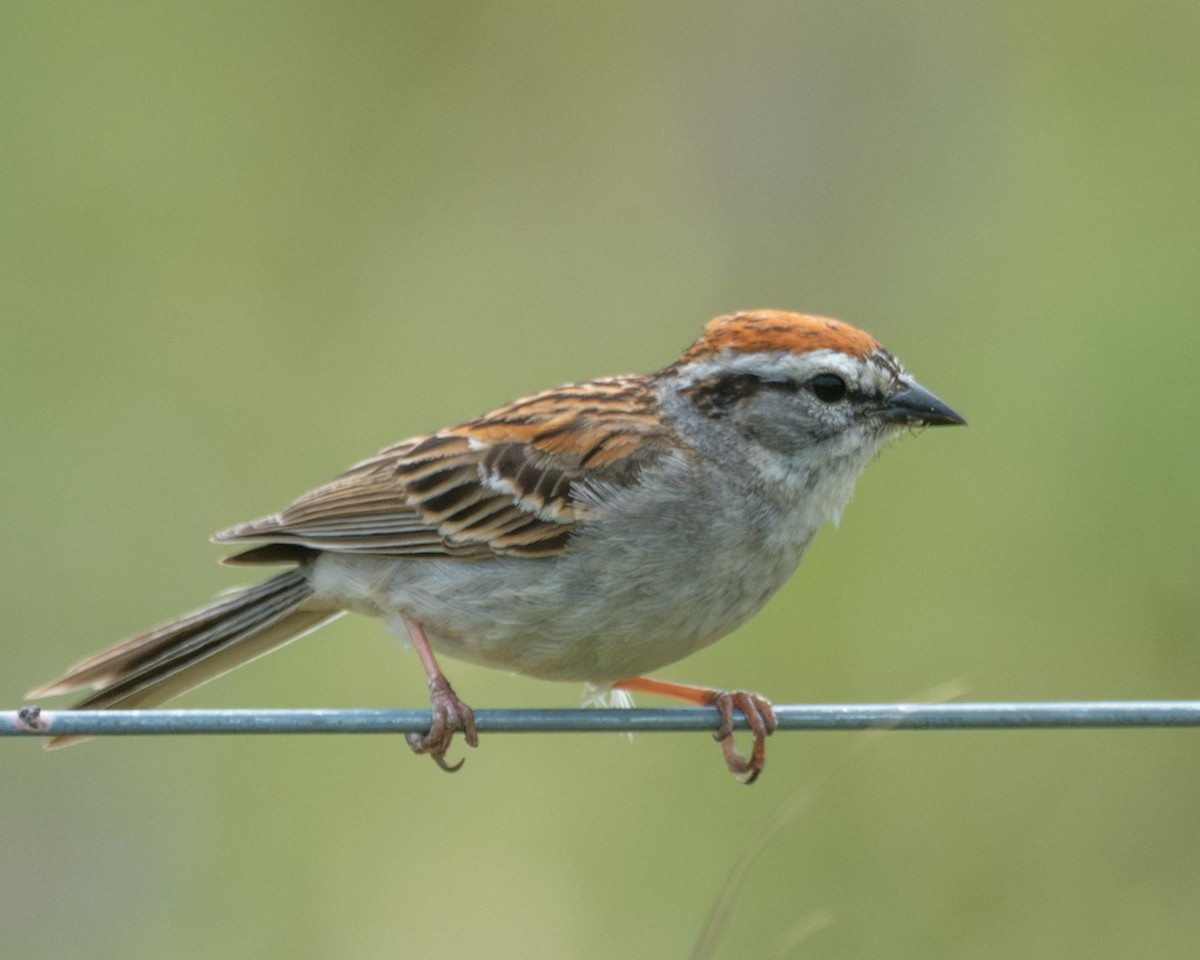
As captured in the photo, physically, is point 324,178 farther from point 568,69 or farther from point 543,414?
point 543,414

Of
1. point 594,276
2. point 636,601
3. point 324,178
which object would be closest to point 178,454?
point 324,178

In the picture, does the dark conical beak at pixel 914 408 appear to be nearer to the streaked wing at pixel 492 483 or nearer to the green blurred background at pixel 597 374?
the streaked wing at pixel 492 483

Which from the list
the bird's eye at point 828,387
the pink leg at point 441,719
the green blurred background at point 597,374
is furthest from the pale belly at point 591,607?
the green blurred background at point 597,374

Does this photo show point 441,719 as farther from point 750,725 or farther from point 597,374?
point 597,374

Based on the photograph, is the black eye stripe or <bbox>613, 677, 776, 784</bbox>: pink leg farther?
the black eye stripe

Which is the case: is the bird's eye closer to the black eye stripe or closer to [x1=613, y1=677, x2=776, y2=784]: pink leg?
the black eye stripe

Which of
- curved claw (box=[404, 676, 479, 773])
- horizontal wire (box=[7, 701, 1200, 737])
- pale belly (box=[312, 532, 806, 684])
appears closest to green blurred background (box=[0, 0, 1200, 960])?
pale belly (box=[312, 532, 806, 684])

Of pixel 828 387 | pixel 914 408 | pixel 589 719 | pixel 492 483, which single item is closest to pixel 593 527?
pixel 492 483
